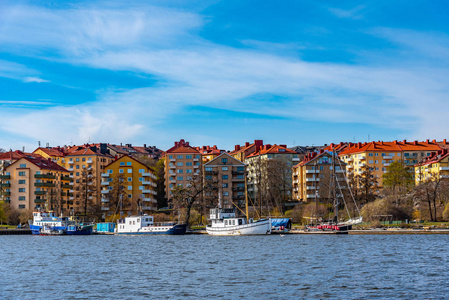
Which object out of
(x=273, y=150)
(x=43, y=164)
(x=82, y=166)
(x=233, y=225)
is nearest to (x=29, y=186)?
(x=43, y=164)

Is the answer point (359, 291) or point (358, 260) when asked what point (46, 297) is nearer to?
point (359, 291)

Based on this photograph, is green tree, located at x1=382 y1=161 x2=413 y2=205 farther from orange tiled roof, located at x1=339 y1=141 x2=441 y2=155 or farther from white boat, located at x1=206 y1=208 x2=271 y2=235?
white boat, located at x1=206 y1=208 x2=271 y2=235

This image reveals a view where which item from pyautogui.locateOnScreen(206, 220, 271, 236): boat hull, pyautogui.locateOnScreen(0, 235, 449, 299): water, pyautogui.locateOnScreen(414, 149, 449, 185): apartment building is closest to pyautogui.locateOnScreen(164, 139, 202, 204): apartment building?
pyautogui.locateOnScreen(414, 149, 449, 185): apartment building

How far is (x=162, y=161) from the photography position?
191625 mm

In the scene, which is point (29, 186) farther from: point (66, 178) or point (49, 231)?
point (49, 231)

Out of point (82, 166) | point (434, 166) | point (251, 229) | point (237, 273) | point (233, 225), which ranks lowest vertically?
point (237, 273)

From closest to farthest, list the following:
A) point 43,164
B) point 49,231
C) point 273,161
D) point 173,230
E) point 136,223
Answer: point 173,230
point 136,223
point 49,231
point 273,161
point 43,164

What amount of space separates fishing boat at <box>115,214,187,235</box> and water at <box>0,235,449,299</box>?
43397 millimetres

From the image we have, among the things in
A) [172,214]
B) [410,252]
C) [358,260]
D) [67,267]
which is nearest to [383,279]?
[358,260]

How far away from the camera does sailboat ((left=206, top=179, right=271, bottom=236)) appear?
103 metres

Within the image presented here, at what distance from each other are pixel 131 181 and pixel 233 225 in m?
61.1

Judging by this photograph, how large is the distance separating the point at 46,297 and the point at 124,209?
11521cm

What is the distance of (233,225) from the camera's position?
346ft

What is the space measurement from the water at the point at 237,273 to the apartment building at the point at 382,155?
104971 mm
